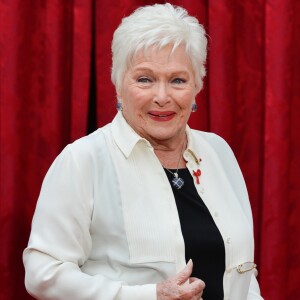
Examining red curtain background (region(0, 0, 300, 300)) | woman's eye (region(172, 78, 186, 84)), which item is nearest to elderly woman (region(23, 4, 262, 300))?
woman's eye (region(172, 78, 186, 84))

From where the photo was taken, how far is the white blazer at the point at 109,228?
64.6 inches

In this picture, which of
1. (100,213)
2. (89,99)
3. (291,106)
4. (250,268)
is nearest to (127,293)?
(100,213)

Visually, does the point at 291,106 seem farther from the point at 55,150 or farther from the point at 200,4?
the point at 55,150

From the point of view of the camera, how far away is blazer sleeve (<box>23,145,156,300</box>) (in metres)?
1.63

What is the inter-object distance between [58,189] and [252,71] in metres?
1.01

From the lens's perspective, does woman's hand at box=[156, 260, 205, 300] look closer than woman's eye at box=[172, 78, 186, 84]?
Yes

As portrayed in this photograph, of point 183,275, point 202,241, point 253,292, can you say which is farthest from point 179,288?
point 253,292

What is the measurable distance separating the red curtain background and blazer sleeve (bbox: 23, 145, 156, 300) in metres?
0.51

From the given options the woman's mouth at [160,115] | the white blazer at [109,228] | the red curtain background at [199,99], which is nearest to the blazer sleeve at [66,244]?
the white blazer at [109,228]

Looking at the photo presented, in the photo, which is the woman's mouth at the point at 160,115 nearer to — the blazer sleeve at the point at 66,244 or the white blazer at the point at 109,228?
the white blazer at the point at 109,228

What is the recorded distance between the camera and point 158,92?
177 centimetres

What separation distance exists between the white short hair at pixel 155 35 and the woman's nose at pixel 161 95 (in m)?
0.11

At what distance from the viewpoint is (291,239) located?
2.42m

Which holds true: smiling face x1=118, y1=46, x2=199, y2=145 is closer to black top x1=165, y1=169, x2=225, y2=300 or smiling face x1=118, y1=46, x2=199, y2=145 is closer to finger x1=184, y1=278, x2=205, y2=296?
black top x1=165, y1=169, x2=225, y2=300
